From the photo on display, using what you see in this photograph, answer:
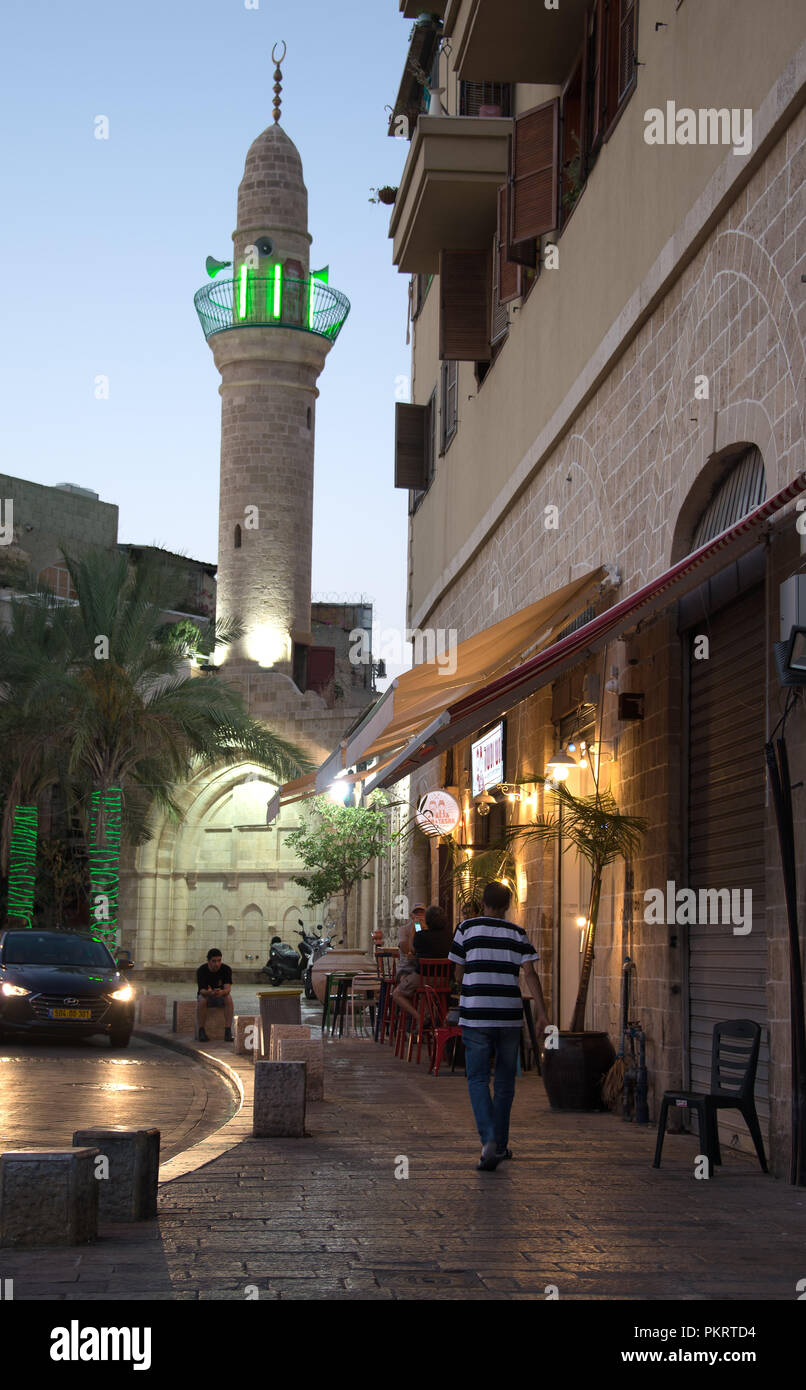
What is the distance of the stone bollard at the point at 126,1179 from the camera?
6602 mm

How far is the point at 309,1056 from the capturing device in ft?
37.1

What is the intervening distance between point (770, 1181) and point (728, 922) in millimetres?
1815

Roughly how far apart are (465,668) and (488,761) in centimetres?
496

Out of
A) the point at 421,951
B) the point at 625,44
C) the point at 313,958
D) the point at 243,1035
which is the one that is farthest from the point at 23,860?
the point at 625,44

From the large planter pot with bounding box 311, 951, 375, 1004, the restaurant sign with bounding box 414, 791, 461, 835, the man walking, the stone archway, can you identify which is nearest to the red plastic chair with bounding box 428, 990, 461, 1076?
the restaurant sign with bounding box 414, 791, 461, 835

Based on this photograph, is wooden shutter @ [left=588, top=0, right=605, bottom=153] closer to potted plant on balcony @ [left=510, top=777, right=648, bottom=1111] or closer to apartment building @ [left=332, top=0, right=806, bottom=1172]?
apartment building @ [left=332, top=0, right=806, bottom=1172]

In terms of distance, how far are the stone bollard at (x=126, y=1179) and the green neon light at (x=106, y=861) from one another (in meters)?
19.9

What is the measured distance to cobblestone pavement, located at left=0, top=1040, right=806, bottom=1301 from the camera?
541 centimetres

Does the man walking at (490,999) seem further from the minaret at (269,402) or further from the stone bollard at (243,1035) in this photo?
the minaret at (269,402)

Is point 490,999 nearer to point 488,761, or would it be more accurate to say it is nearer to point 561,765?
point 561,765

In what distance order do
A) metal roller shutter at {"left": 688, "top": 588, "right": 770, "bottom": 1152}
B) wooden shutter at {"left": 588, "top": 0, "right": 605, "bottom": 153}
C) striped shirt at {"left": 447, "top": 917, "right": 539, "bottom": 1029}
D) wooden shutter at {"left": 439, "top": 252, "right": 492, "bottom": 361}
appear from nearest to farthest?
striped shirt at {"left": 447, "top": 917, "right": 539, "bottom": 1029}
metal roller shutter at {"left": 688, "top": 588, "right": 770, "bottom": 1152}
wooden shutter at {"left": 588, "top": 0, "right": 605, "bottom": 153}
wooden shutter at {"left": 439, "top": 252, "right": 492, "bottom": 361}

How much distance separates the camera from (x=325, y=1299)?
518 centimetres

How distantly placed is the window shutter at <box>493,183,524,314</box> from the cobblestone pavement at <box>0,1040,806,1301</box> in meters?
8.65
